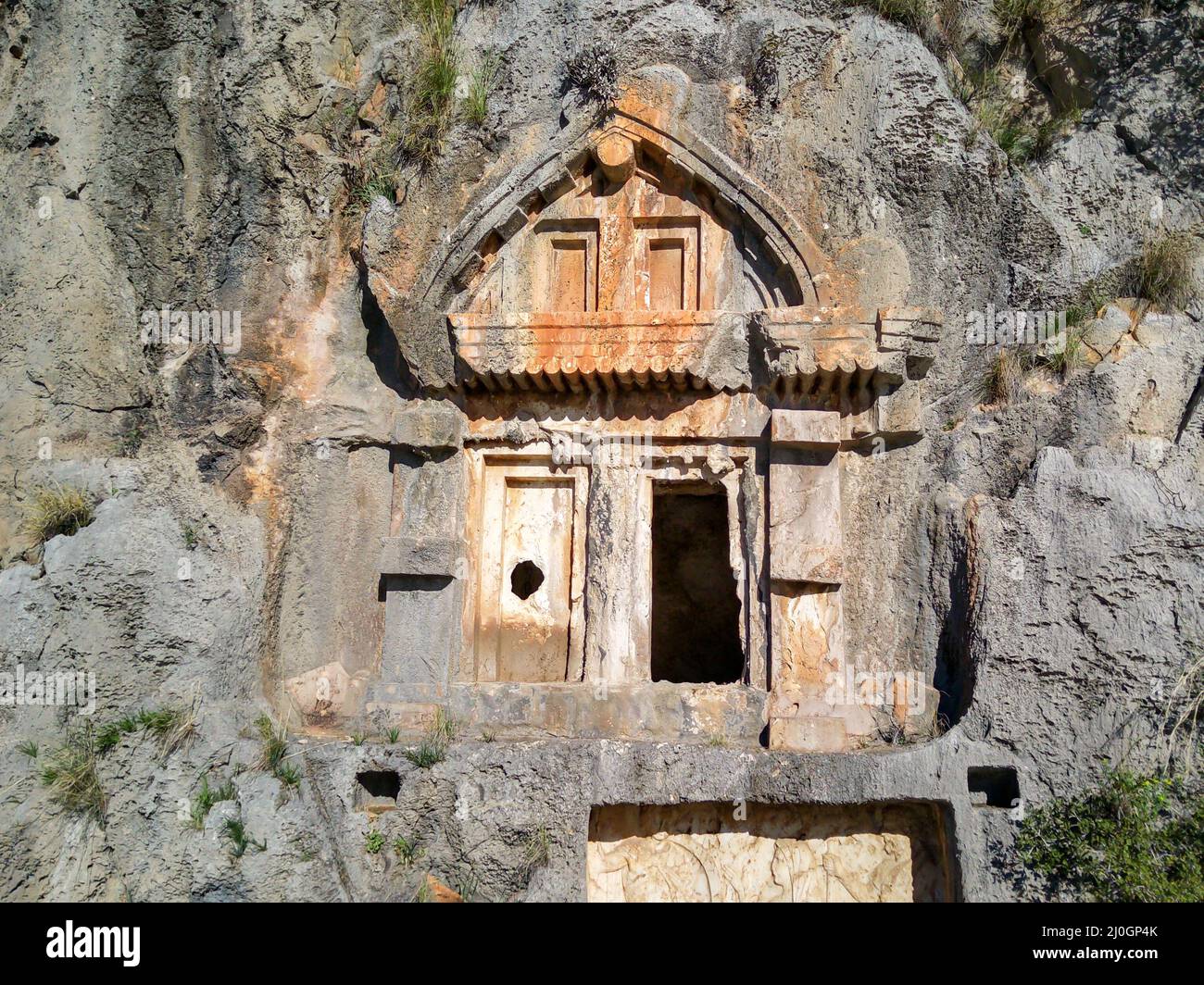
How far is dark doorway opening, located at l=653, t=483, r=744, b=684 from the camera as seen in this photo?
1123cm

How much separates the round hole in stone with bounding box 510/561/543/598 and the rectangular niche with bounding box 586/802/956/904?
5.32ft

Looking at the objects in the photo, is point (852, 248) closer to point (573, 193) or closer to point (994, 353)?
point (994, 353)

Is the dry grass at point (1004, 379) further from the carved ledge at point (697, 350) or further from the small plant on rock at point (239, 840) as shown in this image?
the small plant on rock at point (239, 840)

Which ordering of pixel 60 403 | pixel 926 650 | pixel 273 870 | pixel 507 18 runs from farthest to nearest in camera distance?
pixel 507 18 → pixel 60 403 → pixel 926 650 → pixel 273 870

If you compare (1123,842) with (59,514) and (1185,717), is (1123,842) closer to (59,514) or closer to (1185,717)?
(1185,717)

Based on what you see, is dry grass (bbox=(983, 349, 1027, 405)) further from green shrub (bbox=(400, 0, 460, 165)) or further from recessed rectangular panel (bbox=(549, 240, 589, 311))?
green shrub (bbox=(400, 0, 460, 165))

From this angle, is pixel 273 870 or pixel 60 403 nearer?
pixel 273 870

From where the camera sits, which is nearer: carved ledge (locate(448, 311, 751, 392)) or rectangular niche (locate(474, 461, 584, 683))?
carved ledge (locate(448, 311, 751, 392))

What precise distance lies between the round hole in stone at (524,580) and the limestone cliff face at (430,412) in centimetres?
56

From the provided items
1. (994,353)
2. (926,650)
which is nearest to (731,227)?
(994,353)

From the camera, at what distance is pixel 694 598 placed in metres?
11.4

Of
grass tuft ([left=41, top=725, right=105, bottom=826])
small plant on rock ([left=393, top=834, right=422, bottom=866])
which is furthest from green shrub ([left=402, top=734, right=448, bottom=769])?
grass tuft ([left=41, top=725, right=105, bottom=826])

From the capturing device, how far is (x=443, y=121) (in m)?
A: 7.59

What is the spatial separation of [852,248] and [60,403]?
506cm
